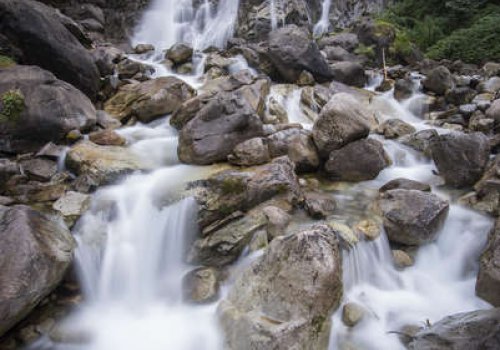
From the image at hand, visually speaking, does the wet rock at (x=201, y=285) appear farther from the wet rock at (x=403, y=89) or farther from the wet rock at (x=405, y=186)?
the wet rock at (x=403, y=89)

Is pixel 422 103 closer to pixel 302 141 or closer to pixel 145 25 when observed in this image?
pixel 302 141

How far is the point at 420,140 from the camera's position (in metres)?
9.04

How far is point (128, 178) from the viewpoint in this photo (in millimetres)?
7000

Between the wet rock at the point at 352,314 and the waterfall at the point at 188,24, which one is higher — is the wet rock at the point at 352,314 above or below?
below

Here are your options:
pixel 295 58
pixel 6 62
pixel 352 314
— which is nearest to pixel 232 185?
pixel 352 314

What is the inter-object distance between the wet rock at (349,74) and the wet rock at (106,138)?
8.48 m

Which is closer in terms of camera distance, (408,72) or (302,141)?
(302,141)

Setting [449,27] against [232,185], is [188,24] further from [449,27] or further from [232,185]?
[232,185]

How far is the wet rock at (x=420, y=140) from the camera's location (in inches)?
347

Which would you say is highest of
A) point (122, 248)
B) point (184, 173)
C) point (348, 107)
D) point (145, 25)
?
point (145, 25)

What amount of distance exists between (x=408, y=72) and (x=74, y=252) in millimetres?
14677

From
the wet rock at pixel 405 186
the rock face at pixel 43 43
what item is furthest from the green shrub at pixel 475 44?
the rock face at pixel 43 43

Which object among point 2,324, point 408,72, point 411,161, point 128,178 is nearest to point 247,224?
point 128,178

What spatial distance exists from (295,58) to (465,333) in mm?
10765
